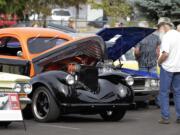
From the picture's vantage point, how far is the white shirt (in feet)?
41.7

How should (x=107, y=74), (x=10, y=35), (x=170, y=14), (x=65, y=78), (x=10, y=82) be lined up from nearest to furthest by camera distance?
(x=10, y=82) → (x=65, y=78) → (x=107, y=74) → (x=10, y=35) → (x=170, y=14)

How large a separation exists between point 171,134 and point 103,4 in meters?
19.0

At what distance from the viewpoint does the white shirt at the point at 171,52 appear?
1270 cm

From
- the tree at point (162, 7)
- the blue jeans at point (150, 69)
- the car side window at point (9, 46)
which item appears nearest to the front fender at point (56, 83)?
the car side window at point (9, 46)

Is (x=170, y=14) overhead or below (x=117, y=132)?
overhead

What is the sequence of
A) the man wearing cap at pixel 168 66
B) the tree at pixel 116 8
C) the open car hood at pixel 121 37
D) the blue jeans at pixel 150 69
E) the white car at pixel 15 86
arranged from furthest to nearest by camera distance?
1. the tree at pixel 116 8
2. the blue jeans at pixel 150 69
3. the open car hood at pixel 121 37
4. the man wearing cap at pixel 168 66
5. the white car at pixel 15 86

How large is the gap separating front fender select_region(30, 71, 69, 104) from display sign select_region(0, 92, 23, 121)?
1314 mm

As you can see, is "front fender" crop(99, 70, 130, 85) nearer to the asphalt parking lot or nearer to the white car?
the asphalt parking lot

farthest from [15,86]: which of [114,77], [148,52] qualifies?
[148,52]

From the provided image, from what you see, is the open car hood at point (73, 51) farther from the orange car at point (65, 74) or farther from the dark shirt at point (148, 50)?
the dark shirt at point (148, 50)

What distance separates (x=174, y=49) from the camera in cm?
1276

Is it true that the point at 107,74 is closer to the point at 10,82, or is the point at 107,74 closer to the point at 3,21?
the point at 10,82

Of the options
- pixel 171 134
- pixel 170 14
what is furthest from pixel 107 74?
pixel 170 14

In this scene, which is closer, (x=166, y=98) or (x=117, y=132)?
(x=117, y=132)
